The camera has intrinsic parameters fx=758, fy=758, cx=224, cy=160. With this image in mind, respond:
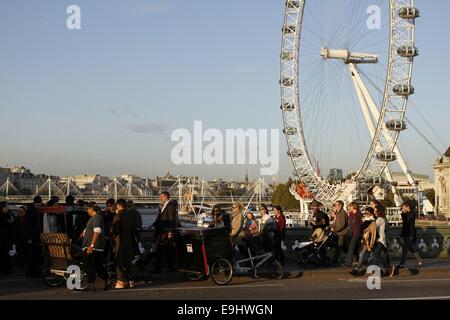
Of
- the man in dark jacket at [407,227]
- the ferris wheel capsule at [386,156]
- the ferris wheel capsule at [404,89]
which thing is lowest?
the man in dark jacket at [407,227]

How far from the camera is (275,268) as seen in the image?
18.7 metres

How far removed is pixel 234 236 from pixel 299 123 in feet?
134

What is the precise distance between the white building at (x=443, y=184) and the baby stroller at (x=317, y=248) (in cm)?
11271

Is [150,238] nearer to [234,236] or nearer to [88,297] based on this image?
[234,236]

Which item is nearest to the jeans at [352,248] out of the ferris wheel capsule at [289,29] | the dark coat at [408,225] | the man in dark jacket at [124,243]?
the dark coat at [408,225]

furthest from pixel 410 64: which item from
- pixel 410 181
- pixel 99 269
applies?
pixel 99 269

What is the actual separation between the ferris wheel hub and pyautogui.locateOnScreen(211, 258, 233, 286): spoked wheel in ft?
127

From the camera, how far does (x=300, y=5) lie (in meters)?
53.6

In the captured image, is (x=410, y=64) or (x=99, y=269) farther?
(x=410, y=64)

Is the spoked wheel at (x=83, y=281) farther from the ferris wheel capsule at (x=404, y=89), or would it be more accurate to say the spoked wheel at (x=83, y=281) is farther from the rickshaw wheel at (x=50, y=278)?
the ferris wheel capsule at (x=404, y=89)

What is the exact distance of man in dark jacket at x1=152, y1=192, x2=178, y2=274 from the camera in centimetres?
1809

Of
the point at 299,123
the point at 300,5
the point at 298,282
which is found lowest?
the point at 298,282

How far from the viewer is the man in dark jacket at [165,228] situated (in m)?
18.1
